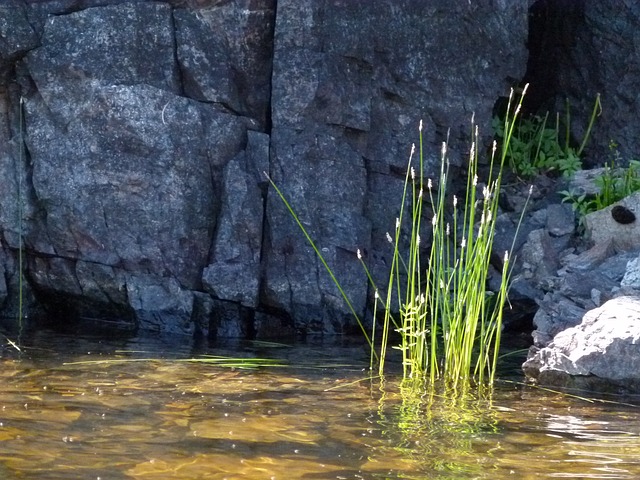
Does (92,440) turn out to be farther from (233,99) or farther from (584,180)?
(584,180)

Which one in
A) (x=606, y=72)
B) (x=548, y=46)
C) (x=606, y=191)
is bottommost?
(x=606, y=191)

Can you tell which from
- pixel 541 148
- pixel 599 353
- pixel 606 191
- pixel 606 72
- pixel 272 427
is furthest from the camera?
pixel 606 72

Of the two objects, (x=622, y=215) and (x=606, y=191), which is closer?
(x=622, y=215)

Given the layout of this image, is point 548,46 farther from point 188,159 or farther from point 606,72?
point 188,159

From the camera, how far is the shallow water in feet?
10.0

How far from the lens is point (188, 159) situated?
5633 millimetres

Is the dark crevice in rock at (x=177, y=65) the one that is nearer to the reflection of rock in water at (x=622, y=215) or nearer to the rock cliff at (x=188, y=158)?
the rock cliff at (x=188, y=158)

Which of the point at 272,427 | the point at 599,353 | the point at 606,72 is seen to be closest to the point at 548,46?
the point at 606,72

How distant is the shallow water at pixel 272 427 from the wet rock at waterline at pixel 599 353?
17cm

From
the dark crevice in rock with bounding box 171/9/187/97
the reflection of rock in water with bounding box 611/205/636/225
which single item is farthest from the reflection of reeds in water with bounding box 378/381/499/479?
the dark crevice in rock with bounding box 171/9/187/97

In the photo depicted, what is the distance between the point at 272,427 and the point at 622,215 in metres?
2.84

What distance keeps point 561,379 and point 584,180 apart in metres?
2.03

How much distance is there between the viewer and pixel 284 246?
567 cm

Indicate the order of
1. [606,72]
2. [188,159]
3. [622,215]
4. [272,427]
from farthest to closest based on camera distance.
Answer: [606,72] < [188,159] < [622,215] < [272,427]
